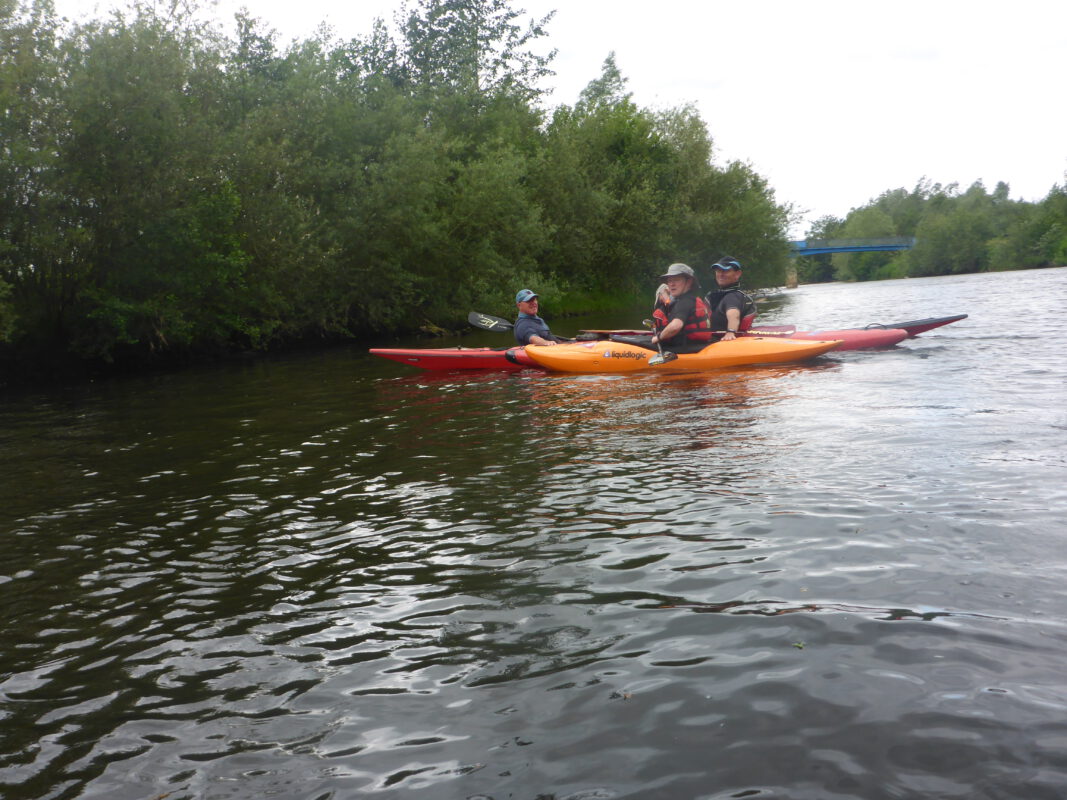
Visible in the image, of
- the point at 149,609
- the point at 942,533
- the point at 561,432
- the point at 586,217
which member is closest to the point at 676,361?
the point at 561,432

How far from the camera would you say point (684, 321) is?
11.7m

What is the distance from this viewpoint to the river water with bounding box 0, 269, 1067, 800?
8.57ft

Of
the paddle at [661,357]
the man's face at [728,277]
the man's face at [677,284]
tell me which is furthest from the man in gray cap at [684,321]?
the man's face at [728,277]

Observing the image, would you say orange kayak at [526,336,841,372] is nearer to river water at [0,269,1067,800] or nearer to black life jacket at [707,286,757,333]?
black life jacket at [707,286,757,333]

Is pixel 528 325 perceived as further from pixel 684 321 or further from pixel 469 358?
pixel 684 321

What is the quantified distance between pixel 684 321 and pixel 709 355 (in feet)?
1.92

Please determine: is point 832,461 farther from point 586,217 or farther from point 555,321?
point 586,217

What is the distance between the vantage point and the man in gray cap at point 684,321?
11.6m

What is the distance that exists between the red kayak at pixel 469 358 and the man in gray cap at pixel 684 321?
2.33 m

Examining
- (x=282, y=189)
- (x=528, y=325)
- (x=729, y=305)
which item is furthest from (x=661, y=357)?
(x=282, y=189)

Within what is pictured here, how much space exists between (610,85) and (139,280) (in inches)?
1603

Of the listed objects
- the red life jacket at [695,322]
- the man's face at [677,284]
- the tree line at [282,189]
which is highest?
the tree line at [282,189]

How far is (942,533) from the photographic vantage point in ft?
14.2

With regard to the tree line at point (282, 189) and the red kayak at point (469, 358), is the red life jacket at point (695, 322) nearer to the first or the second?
the red kayak at point (469, 358)
